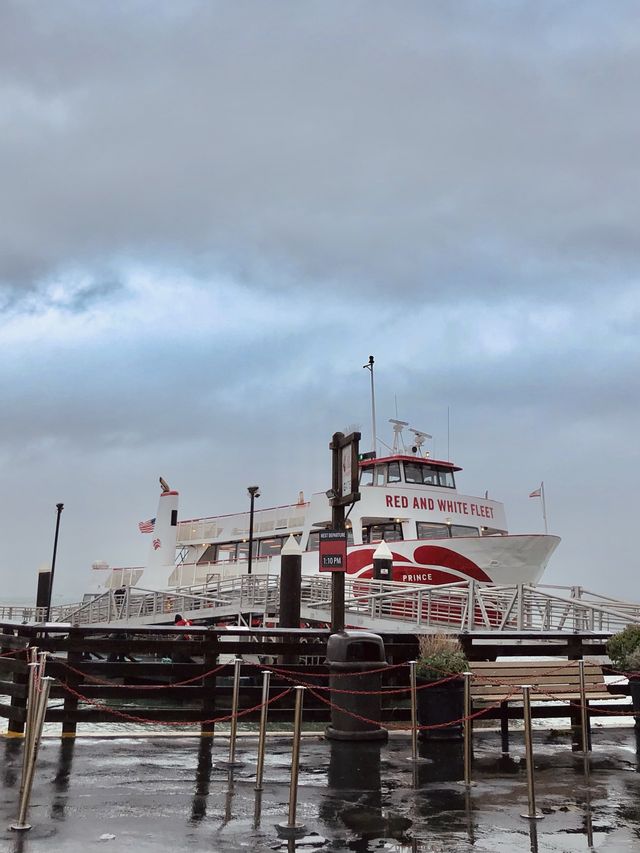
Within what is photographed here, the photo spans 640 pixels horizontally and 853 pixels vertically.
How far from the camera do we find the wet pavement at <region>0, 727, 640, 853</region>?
620cm

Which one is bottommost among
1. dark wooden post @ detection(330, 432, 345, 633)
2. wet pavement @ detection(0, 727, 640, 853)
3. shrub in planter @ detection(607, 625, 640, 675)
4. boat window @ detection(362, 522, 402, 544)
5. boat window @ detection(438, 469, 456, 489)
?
wet pavement @ detection(0, 727, 640, 853)

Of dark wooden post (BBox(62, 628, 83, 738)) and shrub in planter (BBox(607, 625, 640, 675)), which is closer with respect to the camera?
dark wooden post (BBox(62, 628, 83, 738))

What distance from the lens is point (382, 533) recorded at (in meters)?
30.6

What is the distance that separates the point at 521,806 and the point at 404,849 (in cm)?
184

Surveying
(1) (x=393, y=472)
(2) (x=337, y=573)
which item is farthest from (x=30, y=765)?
(1) (x=393, y=472)

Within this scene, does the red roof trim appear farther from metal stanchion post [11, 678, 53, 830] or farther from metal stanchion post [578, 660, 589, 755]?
metal stanchion post [11, 678, 53, 830]

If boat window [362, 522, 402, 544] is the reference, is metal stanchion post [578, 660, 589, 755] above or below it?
below

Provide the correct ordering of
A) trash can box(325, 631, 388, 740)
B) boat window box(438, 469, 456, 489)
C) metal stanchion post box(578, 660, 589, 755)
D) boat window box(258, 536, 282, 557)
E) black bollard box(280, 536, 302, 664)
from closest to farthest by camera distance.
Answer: metal stanchion post box(578, 660, 589, 755) → trash can box(325, 631, 388, 740) → black bollard box(280, 536, 302, 664) → boat window box(438, 469, 456, 489) → boat window box(258, 536, 282, 557)

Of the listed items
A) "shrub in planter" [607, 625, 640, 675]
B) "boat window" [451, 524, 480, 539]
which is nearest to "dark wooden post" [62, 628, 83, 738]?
"shrub in planter" [607, 625, 640, 675]

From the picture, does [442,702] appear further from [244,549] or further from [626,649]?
[244,549]

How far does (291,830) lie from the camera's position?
252 inches

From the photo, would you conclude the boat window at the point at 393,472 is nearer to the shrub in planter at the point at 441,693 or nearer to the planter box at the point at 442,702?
the shrub in planter at the point at 441,693

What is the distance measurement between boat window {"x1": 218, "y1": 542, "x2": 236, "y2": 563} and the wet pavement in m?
28.8

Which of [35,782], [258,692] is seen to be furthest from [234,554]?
[35,782]
